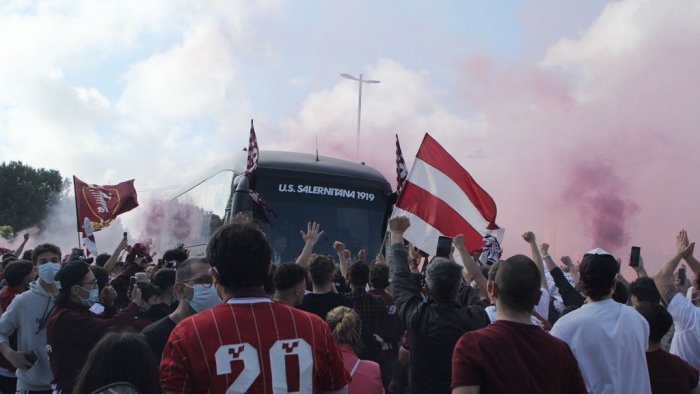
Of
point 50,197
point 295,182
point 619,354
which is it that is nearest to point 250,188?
point 295,182

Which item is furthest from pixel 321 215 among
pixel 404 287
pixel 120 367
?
pixel 120 367

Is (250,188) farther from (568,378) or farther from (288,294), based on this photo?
(568,378)

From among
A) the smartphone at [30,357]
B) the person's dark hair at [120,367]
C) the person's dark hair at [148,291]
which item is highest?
the person's dark hair at [148,291]

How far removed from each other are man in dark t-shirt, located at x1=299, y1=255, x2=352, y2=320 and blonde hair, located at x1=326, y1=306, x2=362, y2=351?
0.91 meters

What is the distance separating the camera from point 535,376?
3010 millimetres

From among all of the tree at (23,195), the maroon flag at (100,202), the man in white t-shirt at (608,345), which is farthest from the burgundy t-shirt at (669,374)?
the tree at (23,195)

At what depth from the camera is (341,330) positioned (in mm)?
4398

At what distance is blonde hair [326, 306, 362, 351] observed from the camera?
4.39 metres

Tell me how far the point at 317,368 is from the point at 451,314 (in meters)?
1.75

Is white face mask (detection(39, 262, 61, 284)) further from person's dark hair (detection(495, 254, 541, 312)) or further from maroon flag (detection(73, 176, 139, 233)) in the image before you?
maroon flag (detection(73, 176, 139, 233))

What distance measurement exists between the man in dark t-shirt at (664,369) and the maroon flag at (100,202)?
13861 mm

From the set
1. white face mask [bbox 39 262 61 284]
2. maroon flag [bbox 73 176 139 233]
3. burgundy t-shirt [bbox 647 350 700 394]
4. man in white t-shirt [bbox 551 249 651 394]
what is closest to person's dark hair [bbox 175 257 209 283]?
white face mask [bbox 39 262 61 284]

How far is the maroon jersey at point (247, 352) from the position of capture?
8.59 ft

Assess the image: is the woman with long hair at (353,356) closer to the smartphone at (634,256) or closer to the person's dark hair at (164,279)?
the person's dark hair at (164,279)
